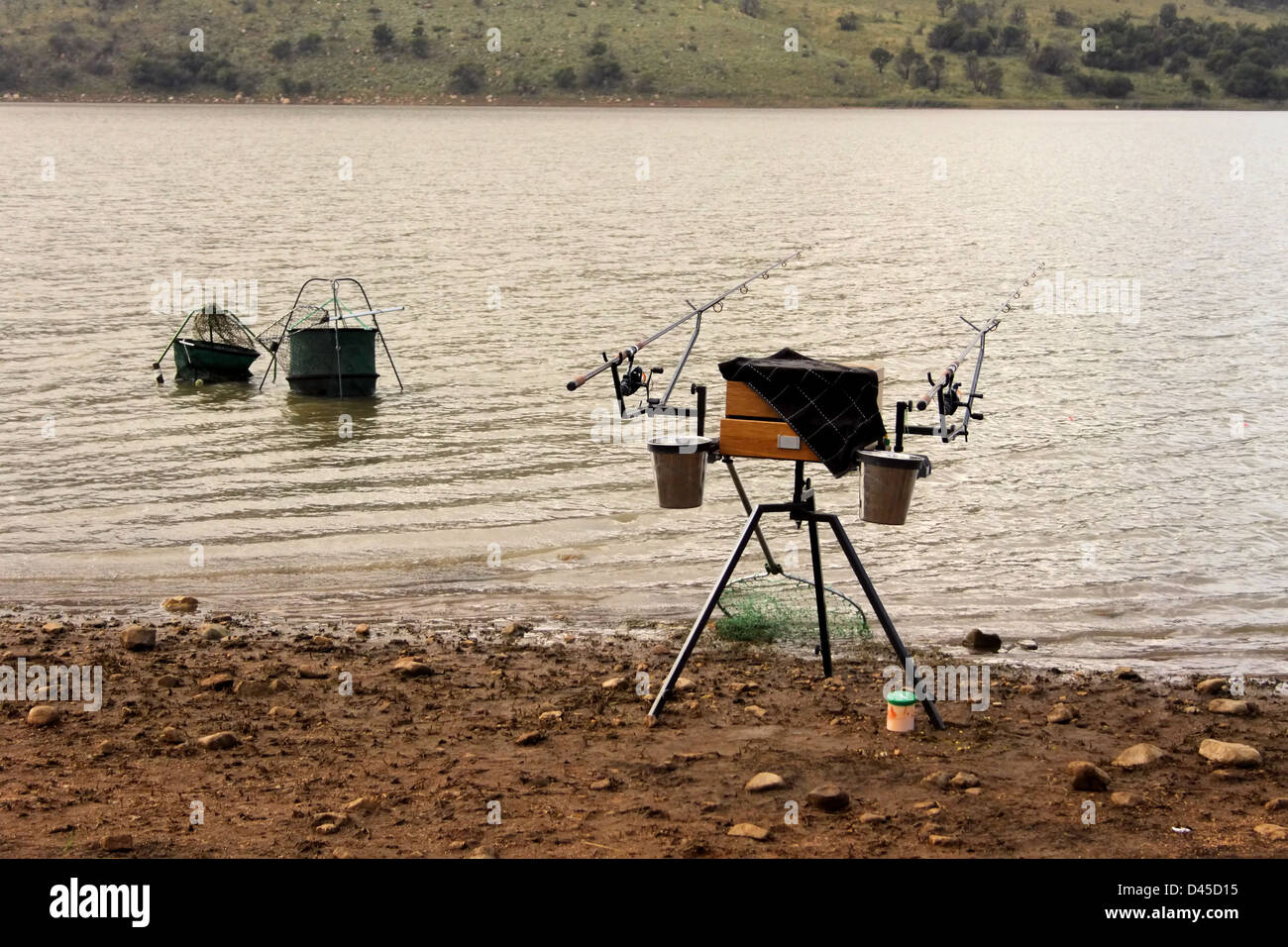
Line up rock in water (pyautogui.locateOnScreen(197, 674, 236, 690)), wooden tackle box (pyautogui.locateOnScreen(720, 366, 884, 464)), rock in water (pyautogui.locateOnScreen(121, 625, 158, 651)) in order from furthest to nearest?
rock in water (pyautogui.locateOnScreen(121, 625, 158, 651)) → rock in water (pyautogui.locateOnScreen(197, 674, 236, 690)) → wooden tackle box (pyautogui.locateOnScreen(720, 366, 884, 464))

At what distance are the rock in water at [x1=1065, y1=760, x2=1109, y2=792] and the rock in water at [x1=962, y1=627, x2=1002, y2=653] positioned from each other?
3.13 m

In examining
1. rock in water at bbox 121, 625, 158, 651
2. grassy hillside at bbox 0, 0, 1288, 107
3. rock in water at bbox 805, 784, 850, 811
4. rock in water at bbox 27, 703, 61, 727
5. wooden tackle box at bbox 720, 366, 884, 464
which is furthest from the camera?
grassy hillside at bbox 0, 0, 1288, 107

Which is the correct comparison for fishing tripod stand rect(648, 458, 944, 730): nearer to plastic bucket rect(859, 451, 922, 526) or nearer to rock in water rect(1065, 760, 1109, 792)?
plastic bucket rect(859, 451, 922, 526)

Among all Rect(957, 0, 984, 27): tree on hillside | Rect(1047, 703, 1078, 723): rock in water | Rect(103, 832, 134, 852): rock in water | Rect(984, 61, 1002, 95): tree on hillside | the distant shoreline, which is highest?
Rect(957, 0, 984, 27): tree on hillside

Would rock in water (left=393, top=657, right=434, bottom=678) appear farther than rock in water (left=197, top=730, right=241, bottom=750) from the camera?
Yes

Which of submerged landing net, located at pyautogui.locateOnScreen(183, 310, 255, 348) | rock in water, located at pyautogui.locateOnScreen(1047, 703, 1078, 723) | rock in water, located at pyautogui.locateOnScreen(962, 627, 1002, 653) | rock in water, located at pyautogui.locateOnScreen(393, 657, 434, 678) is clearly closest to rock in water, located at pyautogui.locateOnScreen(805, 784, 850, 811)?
rock in water, located at pyautogui.locateOnScreen(1047, 703, 1078, 723)

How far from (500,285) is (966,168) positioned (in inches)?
2312

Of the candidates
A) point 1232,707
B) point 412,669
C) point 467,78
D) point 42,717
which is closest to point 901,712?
point 1232,707

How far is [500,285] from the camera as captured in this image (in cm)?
3472

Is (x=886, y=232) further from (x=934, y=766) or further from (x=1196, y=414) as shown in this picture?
(x=934, y=766)

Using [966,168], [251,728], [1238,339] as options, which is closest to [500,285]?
[1238,339]

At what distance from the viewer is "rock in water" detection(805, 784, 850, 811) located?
25.7 feet

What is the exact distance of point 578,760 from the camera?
862cm

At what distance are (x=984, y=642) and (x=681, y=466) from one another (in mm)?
3535
